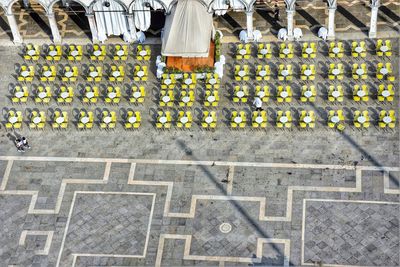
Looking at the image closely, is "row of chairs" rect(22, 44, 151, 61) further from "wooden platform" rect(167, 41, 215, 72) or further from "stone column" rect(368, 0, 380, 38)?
"stone column" rect(368, 0, 380, 38)

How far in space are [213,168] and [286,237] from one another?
331 inches

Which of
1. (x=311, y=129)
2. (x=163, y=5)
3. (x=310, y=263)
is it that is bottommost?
(x=310, y=263)

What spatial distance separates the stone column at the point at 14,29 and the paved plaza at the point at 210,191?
350 inches

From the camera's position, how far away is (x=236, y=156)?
6231 centimetres

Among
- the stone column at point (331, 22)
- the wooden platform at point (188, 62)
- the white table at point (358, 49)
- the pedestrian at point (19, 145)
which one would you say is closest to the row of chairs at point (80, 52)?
the wooden platform at point (188, 62)

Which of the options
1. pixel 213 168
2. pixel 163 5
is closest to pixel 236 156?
pixel 213 168

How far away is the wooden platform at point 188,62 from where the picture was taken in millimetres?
67625

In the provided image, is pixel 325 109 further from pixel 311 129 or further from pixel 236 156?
pixel 236 156

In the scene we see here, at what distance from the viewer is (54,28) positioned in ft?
234

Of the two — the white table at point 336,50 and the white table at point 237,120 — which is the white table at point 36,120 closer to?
the white table at point 237,120

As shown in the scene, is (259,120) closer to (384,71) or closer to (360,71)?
(360,71)

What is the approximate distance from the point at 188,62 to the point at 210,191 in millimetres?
12828

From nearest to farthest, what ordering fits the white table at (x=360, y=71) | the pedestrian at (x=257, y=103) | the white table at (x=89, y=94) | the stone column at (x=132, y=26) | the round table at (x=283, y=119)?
the round table at (x=283, y=119)
the pedestrian at (x=257, y=103)
the white table at (x=360, y=71)
the white table at (x=89, y=94)
the stone column at (x=132, y=26)

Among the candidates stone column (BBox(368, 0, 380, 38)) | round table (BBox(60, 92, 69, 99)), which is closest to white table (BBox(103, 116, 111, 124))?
round table (BBox(60, 92, 69, 99))
